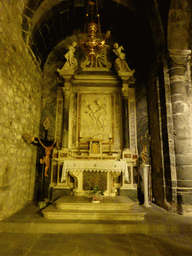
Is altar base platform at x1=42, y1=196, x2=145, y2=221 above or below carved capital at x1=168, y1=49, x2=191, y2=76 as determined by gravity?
below

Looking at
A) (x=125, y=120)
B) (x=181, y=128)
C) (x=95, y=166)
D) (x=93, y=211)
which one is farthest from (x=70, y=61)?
(x=93, y=211)

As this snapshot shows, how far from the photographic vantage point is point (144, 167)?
600cm

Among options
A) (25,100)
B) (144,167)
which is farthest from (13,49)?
(144,167)

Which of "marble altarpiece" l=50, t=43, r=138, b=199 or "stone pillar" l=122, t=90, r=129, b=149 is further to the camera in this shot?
"stone pillar" l=122, t=90, r=129, b=149

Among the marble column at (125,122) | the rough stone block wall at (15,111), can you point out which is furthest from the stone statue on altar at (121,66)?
the rough stone block wall at (15,111)

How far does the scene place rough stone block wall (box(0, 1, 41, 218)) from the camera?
14.2 feet

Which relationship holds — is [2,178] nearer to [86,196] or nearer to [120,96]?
[86,196]

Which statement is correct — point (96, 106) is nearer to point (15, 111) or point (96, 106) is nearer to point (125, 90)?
point (125, 90)

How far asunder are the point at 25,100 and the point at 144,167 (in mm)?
4243

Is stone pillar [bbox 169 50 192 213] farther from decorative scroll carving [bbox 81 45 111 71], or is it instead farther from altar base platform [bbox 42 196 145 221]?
decorative scroll carving [bbox 81 45 111 71]

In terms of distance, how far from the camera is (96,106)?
23.6ft

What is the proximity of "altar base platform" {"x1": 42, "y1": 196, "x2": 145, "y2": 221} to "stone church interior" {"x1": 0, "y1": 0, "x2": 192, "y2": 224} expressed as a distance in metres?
0.05

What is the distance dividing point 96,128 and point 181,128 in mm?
2954

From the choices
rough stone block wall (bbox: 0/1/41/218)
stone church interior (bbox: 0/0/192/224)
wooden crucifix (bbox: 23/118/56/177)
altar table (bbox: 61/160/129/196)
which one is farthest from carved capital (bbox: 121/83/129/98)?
Answer: rough stone block wall (bbox: 0/1/41/218)
